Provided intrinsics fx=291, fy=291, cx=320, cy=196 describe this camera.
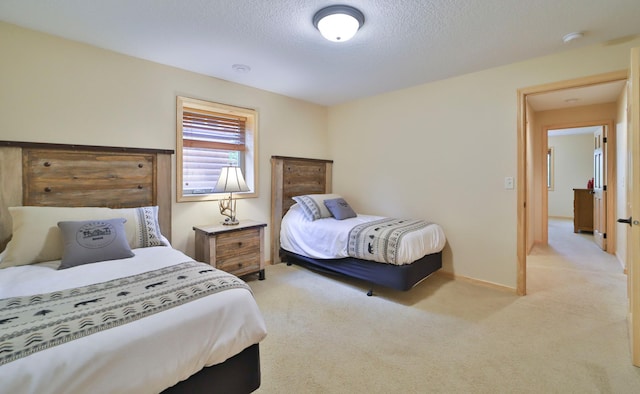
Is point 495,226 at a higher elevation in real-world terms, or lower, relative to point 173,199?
lower

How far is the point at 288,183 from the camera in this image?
163 inches

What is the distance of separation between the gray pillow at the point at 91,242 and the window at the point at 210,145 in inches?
43.8

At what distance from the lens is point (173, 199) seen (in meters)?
3.13

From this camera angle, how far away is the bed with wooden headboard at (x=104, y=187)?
4.58 ft

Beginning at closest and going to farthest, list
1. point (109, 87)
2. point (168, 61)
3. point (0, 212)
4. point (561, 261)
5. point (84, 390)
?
1. point (84, 390)
2. point (0, 212)
3. point (109, 87)
4. point (168, 61)
5. point (561, 261)

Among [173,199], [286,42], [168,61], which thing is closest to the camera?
[286,42]

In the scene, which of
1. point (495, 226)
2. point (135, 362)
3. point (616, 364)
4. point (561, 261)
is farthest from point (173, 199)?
point (561, 261)

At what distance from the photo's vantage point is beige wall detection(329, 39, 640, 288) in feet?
9.70

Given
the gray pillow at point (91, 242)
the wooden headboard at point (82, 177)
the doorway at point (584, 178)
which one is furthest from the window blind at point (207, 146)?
the doorway at point (584, 178)

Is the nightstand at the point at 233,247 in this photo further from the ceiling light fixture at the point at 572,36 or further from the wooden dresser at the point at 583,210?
the wooden dresser at the point at 583,210

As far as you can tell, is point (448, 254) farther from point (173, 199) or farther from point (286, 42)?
point (173, 199)

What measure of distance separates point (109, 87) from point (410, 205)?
3509mm

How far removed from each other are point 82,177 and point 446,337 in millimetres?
3286

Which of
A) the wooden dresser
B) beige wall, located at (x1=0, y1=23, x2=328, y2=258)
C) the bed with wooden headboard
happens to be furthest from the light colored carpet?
the wooden dresser
